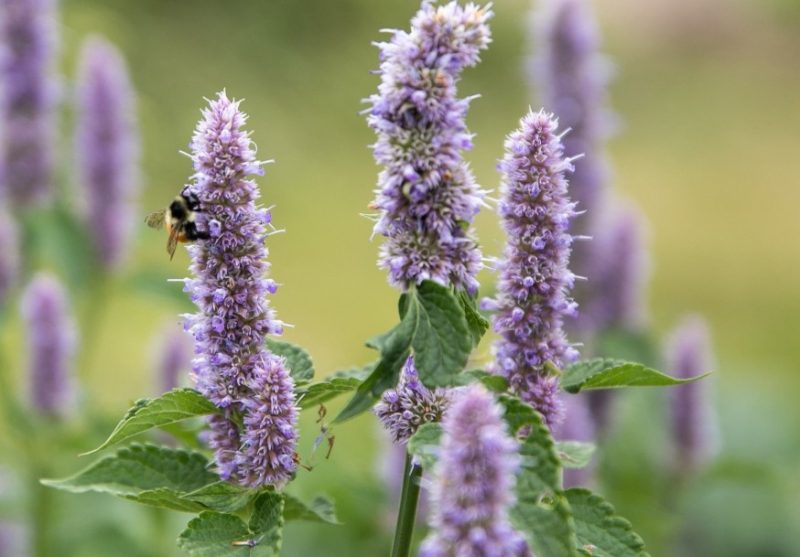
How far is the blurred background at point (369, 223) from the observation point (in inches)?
188

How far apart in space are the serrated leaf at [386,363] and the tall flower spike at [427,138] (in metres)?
0.08

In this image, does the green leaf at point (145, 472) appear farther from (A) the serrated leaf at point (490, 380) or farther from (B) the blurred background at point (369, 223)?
(B) the blurred background at point (369, 223)

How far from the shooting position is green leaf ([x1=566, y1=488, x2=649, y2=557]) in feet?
5.56

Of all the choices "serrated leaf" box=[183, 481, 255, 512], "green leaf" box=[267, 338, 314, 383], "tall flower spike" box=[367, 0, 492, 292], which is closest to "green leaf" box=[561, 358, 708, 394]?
"tall flower spike" box=[367, 0, 492, 292]

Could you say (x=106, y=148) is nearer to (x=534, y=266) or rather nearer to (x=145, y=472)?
(x=145, y=472)

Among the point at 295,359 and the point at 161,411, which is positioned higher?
the point at 295,359

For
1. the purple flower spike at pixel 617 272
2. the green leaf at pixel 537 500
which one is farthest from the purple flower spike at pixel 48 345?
the green leaf at pixel 537 500

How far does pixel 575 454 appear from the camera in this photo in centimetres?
191

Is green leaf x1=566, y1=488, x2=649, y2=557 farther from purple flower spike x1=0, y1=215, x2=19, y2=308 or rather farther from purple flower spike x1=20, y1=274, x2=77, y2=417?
purple flower spike x1=0, y1=215, x2=19, y2=308

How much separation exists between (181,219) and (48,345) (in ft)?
6.56

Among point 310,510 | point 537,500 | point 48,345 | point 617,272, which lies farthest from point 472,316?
point 617,272

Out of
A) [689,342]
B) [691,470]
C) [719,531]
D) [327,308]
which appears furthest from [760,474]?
[327,308]

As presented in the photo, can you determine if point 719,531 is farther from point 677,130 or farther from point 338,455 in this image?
point 677,130

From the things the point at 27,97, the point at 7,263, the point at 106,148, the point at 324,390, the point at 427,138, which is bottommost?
the point at 324,390
